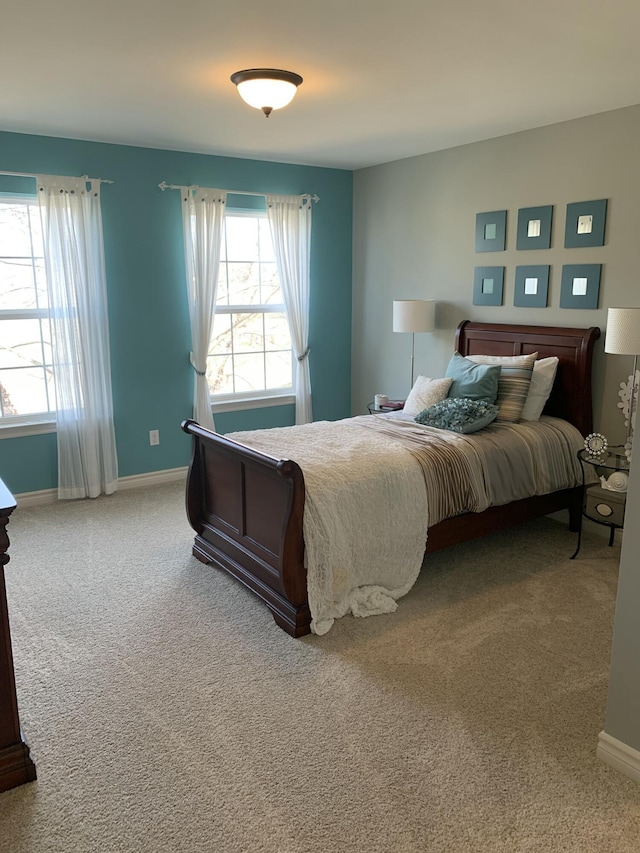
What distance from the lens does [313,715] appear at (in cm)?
240

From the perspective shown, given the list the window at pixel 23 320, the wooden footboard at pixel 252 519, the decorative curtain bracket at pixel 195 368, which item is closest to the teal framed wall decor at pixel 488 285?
the decorative curtain bracket at pixel 195 368

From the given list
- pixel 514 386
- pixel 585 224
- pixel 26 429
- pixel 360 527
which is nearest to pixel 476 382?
pixel 514 386

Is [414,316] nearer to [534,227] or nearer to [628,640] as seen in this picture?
[534,227]

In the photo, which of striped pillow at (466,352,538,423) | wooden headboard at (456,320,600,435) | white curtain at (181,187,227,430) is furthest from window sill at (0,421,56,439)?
wooden headboard at (456,320,600,435)

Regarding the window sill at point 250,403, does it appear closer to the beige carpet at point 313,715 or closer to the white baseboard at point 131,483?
the white baseboard at point 131,483

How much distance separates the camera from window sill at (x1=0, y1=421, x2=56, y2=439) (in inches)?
176

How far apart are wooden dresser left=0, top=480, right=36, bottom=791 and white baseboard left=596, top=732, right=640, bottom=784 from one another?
6.08 ft

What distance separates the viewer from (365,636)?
2.93m

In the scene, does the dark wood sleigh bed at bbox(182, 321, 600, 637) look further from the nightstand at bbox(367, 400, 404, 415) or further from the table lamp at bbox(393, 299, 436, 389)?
the nightstand at bbox(367, 400, 404, 415)

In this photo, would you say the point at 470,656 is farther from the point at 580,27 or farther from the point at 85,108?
the point at 85,108

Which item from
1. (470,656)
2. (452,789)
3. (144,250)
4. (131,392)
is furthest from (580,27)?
(131,392)

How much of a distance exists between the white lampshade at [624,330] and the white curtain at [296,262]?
2.73 metres

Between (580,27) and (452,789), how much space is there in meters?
2.76

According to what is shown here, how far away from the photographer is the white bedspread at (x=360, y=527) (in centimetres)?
296
